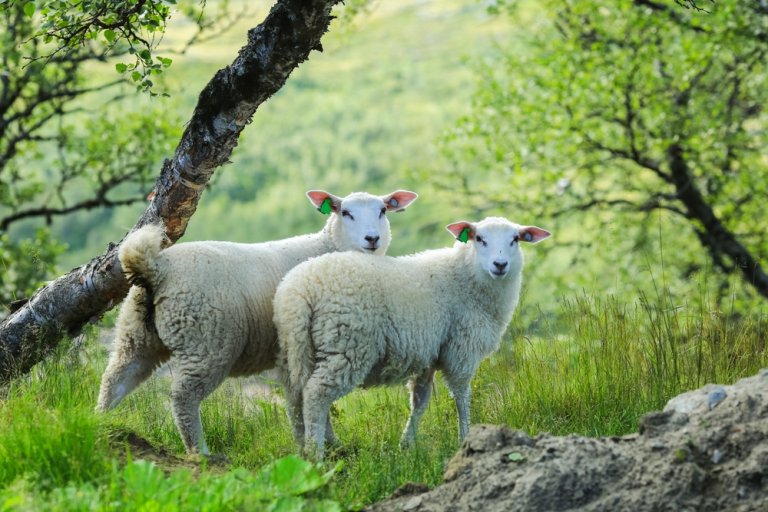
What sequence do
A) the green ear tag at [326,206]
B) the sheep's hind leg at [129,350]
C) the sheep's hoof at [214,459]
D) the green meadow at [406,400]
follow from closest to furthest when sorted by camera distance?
the green meadow at [406,400]
the sheep's hoof at [214,459]
the sheep's hind leg at [129,350]
the green ear tag at [326,206]

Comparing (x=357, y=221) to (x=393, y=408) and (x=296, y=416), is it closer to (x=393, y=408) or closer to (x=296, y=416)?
(x=393, y=408)

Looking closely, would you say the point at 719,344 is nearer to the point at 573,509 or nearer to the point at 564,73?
the point at 573,509

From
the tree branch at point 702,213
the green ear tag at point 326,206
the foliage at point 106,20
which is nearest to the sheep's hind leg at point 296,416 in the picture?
the green ear tag at point 326,206

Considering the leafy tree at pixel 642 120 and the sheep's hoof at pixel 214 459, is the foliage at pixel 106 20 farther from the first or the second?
the leafy tree at pixel 642 120

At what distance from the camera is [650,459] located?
3902mm

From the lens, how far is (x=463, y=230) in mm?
6309

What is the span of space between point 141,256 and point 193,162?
79 centimetres

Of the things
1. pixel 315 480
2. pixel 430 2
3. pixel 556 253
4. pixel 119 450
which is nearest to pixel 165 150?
pixel 119 450

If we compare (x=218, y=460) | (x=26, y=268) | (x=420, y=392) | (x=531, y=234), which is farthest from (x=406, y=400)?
(x=26, y=268)

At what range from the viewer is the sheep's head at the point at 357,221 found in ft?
21.8

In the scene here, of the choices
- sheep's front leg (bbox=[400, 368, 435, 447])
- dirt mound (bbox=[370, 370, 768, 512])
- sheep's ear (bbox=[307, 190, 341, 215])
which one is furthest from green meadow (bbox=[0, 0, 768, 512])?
sheep's ear (bbox=[307, 190, 341, 215])

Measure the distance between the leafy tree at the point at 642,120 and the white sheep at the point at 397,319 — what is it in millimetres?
4585

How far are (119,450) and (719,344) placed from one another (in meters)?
3.83

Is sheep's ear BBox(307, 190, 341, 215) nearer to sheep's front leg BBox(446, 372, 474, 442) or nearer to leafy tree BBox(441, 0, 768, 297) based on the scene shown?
sheep's front leg BBox(446, 372, 474, 442)
